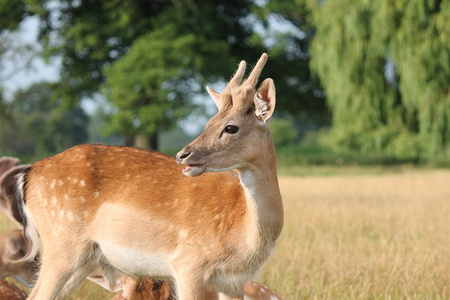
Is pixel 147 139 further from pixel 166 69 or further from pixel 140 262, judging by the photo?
pixel 140 262

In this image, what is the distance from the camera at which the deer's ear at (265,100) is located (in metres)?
2.78

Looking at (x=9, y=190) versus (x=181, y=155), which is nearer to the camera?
(x=181, y=155)

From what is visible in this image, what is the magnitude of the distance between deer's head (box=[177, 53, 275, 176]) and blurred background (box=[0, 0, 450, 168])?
1121 centimetres

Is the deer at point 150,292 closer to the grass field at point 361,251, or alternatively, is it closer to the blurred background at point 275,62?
the grass field at point 361,251

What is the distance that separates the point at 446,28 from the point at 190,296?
14222 mm

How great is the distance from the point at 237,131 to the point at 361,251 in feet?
11.5

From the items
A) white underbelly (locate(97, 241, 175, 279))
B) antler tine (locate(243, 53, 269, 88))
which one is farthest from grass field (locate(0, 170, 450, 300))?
antler tine (locate(243, 53, 269, 88))

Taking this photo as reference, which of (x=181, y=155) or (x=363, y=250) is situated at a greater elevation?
(x=181, y=155)

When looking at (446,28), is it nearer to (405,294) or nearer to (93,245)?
(405,294)

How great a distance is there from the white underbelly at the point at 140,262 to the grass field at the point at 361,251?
0.60 metres

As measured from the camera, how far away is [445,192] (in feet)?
37.7

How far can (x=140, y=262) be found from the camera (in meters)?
3.05

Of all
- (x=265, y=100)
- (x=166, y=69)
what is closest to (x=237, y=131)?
(x=265, y=100)

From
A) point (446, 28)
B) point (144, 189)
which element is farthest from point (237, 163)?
point (446, 28)
